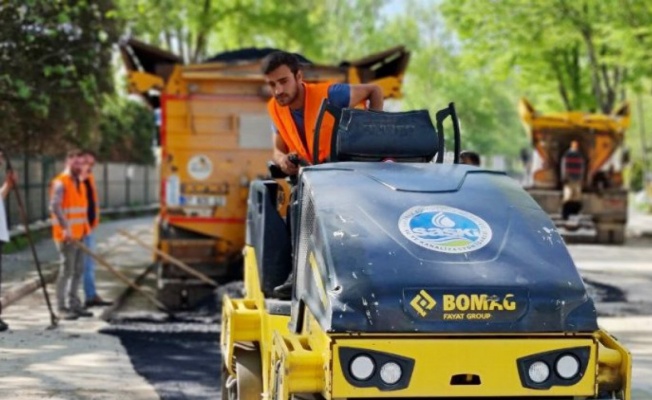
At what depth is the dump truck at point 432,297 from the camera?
456 centimetres

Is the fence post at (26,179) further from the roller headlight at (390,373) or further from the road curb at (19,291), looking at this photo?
the roller headlight at (390,373)

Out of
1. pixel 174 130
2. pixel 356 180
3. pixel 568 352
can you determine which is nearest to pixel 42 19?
pixel 174 130

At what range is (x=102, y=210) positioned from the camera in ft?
121

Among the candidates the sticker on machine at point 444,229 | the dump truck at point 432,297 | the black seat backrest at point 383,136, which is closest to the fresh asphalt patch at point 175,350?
the black seat backrest at point 383,136

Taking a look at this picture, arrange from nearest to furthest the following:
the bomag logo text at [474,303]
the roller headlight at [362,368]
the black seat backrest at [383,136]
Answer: the roller headlight at [362,368]
the bomag logo text at [474,303]
the black seat backrest at [383,136]

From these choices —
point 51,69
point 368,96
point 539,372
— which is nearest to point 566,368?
point 539,372

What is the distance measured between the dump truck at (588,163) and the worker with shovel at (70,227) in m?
14.0

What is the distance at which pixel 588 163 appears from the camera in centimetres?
2655

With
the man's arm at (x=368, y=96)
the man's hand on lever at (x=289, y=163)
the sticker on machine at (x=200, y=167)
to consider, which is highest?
the man's arm at (x=368, y=96)

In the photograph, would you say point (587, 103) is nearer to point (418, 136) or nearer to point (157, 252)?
point (157, 252)

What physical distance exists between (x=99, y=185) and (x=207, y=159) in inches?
916

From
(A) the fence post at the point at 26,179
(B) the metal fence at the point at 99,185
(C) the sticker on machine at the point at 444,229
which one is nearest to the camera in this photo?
(C) the sticker on machine at the point at 444,229

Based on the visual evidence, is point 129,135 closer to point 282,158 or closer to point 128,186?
point 128,186

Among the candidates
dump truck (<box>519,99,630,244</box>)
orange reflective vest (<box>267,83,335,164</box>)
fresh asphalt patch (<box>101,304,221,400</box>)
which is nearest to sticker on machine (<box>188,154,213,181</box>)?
fresh asphalt patch (<box>101,304,221,400</box>)
